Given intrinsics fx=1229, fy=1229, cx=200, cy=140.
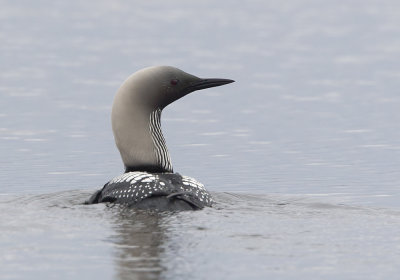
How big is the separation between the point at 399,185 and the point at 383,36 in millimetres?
14932

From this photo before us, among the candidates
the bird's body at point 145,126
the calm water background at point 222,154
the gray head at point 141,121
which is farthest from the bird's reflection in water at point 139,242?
the gray head at point 141,121

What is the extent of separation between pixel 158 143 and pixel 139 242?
1.55m

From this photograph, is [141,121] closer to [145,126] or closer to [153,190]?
[145,126]

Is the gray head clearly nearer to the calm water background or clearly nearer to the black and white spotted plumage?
the black and white spotted plumage

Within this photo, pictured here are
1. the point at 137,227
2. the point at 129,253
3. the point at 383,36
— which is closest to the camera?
the point at 129,253

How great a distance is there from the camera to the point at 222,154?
35.9 feet

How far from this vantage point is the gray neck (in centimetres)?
805

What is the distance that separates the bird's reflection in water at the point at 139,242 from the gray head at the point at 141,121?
0.60m

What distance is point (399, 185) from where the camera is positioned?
9.64 metres

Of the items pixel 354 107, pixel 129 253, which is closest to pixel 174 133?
pixel 354 107

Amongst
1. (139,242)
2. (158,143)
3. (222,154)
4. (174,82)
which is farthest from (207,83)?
(222,154)

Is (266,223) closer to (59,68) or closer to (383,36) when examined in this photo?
(59,68)

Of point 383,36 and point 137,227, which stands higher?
point 383,36

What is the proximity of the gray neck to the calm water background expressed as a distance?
518 millimetres
